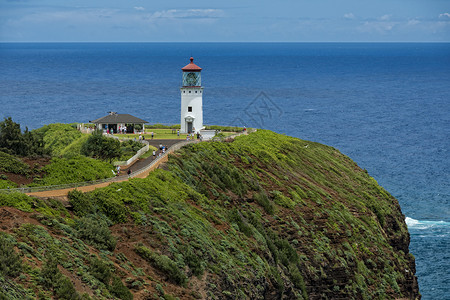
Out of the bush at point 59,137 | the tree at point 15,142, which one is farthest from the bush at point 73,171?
the bush at point 59,137

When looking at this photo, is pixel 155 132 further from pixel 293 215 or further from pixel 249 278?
pixel 249 278

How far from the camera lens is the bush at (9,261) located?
2770cm

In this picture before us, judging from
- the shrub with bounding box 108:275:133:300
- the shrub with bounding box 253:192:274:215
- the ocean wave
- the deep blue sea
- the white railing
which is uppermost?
the white railing

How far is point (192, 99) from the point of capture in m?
70.6

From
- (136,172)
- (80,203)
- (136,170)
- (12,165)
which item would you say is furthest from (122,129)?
(80,203)

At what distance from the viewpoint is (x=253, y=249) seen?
43.9 meters

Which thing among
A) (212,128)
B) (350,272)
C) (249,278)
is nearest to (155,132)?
(212,128)

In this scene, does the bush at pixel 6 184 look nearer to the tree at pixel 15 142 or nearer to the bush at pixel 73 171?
the bush at pixel 73 171

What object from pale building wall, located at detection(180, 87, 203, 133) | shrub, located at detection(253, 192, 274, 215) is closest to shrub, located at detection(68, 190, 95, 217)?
shrub, located at detection(253, 192, 274, 215)

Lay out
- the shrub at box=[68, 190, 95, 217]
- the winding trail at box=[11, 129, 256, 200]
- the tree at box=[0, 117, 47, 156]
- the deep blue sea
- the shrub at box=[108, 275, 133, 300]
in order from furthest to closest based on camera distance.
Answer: the deep blue sea, the tree at box=[0, 117, 47, 156], the winding trail at box=[11, 129, 256, 200], the shrub at box=[68, 190, 95, 217], the shrub at box=[108, 275, 133, 300]

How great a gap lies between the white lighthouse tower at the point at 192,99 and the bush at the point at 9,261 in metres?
42.3

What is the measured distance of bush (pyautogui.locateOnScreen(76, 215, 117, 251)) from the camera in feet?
112

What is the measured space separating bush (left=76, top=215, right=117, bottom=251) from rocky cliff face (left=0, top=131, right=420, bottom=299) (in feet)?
0.21

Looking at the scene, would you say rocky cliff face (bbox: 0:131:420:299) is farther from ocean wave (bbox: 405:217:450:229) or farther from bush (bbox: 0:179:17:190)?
ocean wave (bbox: 405:217:450:229)
